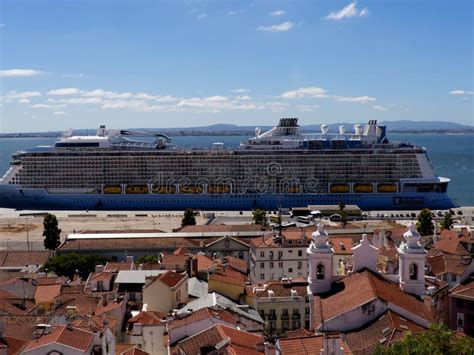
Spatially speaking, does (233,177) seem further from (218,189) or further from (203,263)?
(203,263)

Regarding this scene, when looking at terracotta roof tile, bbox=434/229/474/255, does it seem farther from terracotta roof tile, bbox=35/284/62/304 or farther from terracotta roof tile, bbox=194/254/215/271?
terracotta roof tile, bbox=35/284/62/304

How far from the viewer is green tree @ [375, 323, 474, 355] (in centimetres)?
1748

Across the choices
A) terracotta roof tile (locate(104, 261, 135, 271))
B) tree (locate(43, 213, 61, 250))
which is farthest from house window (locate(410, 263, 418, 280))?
tree (locate(43, 213, 61, 250))

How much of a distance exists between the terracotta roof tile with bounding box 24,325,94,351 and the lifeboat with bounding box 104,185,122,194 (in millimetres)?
101657

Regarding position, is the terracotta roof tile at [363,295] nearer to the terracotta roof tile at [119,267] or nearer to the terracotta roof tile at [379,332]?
the terracotta roof tile at [379,332]

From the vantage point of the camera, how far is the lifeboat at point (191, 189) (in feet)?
407

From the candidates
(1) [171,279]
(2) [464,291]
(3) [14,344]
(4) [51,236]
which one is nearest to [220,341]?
(3) [14,344]

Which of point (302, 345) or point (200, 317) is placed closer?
point (302, 345)

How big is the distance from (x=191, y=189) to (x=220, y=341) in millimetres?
98265

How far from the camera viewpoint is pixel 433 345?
1764cm

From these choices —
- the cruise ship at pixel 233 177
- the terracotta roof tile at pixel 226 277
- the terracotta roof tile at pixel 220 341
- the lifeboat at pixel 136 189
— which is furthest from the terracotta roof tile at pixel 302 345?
the lifeboat at pixel 136 189

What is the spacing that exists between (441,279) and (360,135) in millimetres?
95608

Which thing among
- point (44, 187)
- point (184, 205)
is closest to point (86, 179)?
point (44, 187)

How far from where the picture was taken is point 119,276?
1602 inches
